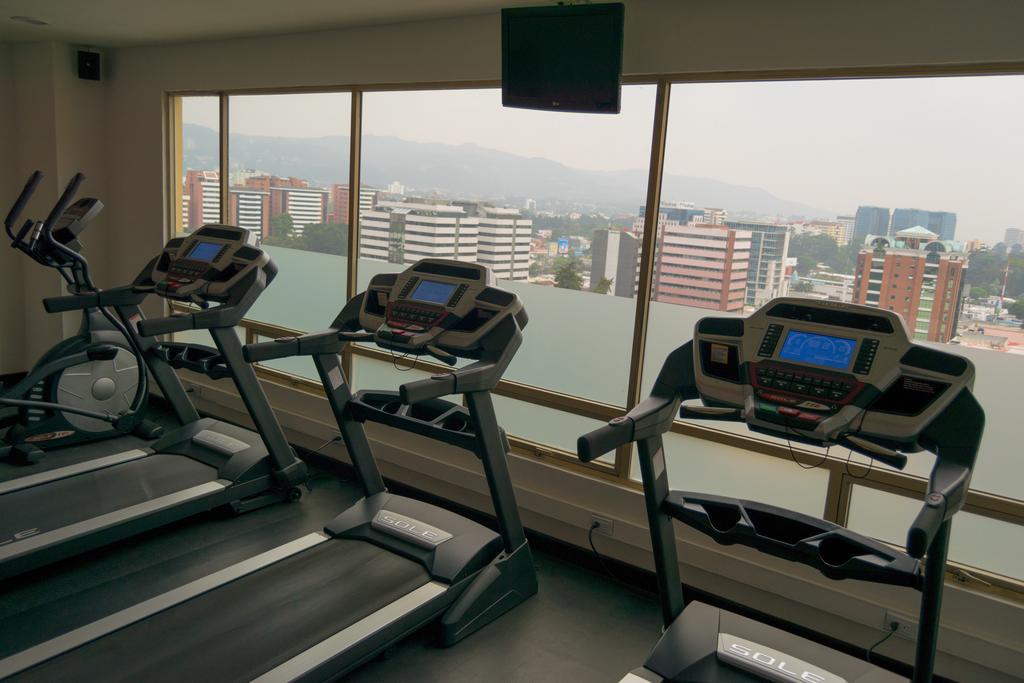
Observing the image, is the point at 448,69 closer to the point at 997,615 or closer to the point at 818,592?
the point at 818,592

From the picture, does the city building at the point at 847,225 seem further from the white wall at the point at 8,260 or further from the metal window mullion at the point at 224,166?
the white wall at the point at 8,260

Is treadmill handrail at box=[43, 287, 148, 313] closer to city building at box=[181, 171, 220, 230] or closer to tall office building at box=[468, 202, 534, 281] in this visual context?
city building at box=[181, 171, 220, 230]

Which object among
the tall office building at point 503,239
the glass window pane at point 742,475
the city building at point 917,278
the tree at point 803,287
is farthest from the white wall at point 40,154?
the city building at point 917,278

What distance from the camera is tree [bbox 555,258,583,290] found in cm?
390

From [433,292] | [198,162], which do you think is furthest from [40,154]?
[433,292]

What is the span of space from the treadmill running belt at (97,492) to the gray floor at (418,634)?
0.20 meters

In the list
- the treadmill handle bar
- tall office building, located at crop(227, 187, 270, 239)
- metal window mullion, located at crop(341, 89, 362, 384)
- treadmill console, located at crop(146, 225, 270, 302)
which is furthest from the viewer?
tall office building, located at crop(227, 187, 270, 239)

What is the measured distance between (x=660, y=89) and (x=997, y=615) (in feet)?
8.02

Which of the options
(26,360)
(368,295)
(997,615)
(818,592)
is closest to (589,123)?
(368,295)

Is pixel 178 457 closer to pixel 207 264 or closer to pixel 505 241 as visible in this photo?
pixel 207 264

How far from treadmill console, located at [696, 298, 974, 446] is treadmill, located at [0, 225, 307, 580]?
252cm

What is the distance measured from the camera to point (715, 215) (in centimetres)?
338

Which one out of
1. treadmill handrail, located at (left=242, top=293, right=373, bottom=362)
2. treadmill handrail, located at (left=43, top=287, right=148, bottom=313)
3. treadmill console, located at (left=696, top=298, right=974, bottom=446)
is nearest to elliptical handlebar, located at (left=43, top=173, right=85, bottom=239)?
treadmill handrail, located at (left=43, top=287, right=148, bottom=313)

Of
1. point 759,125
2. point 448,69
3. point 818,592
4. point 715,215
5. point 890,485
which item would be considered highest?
point 448,69
